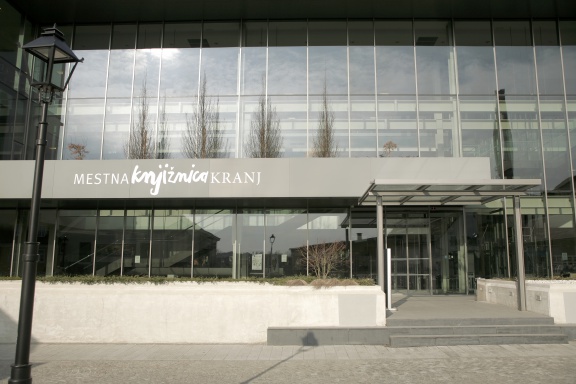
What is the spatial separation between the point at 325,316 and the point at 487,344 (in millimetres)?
3956

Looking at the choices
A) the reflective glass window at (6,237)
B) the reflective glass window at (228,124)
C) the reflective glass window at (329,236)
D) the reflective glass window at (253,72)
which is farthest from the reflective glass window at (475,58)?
the reflective glass window at (6,237)

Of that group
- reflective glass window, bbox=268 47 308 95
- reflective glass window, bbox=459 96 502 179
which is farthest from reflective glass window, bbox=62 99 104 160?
reflective glass window, bbox=459 96 502 179

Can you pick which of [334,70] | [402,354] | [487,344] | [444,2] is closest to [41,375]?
[402,354]

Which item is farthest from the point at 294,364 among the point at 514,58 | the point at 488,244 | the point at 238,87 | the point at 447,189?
the point at 514,58

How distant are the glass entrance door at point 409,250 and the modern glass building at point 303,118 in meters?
0.06

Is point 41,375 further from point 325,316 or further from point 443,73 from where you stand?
point 443,73

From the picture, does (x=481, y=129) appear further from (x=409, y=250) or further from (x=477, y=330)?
(x=477, y=330)

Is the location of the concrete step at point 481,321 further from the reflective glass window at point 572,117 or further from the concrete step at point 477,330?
the reflective glass window at point 572,117

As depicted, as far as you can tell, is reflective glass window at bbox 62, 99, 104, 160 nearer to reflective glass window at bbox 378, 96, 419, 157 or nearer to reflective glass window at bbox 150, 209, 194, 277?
reflective glass window at bbox 150, 209, 194, 277

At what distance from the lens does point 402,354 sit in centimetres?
1077

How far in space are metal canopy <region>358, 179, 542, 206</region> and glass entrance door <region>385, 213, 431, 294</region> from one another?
187 inches

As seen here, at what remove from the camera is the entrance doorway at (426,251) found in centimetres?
1994

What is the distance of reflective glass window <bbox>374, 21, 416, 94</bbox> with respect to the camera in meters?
21.3

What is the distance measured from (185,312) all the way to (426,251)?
11505 mm
